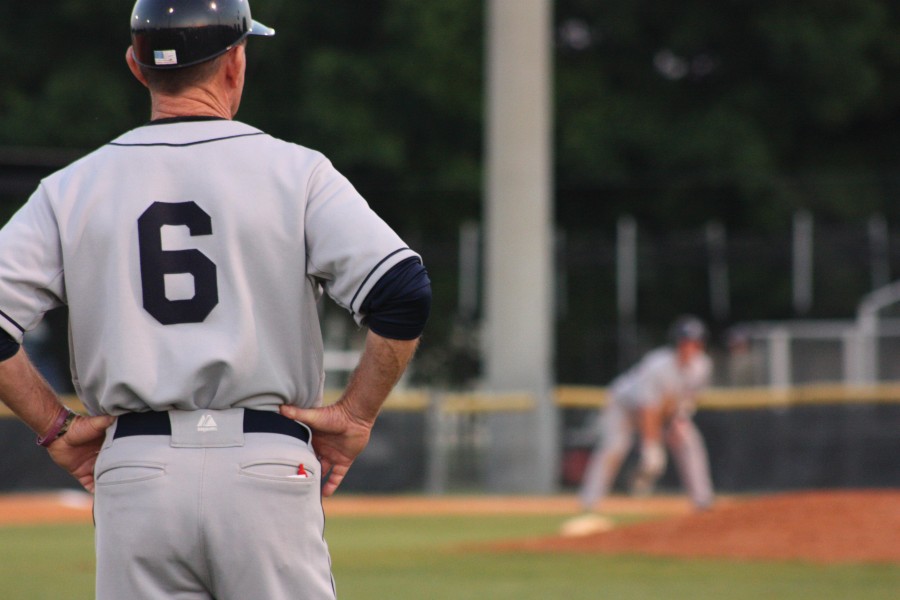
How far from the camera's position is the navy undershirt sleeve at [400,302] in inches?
123

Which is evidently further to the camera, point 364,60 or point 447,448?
point 364,60

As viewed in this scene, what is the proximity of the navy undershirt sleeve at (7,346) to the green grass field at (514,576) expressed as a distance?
204 inches

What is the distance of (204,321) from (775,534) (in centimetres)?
825

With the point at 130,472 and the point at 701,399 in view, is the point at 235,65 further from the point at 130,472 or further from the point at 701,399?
the point at 701,399

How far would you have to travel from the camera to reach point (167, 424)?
311 cm

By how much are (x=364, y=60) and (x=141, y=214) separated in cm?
2675

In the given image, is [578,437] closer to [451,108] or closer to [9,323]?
[451,108]

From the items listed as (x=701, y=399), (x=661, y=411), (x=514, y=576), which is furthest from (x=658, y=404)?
(x=514, y=576)

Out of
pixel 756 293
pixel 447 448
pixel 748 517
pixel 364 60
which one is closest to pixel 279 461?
pixel 748 517

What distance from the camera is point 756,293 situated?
88.3 feet

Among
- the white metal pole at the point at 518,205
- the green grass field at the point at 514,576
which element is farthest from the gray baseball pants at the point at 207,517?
the white metal pole at the point at 518,205

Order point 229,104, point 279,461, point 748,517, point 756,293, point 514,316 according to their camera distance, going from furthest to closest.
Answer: point 756,293, point 514,316, point 748,517, point 229,104, point 279,461

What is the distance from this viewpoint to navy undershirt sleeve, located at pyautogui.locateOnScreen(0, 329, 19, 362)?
318 cm

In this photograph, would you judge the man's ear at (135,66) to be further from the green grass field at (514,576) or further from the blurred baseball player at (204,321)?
the green grass field at (514,576)
